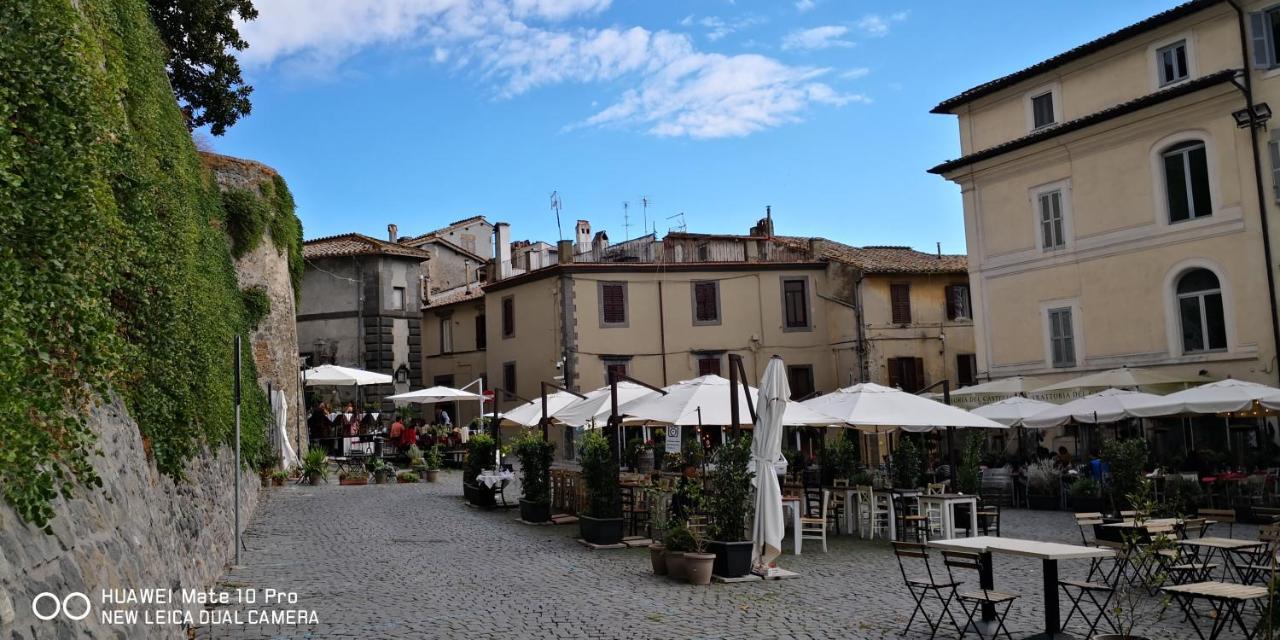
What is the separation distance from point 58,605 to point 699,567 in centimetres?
663

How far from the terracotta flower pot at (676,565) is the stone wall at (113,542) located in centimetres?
450

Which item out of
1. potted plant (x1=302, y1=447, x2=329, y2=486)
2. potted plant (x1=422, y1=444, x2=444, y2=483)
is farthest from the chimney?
potted plant (x1=302, y1=447, x2=329, y2=486)

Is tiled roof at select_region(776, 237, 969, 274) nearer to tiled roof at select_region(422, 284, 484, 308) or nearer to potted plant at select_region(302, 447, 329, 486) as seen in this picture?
tiled roof at select_region(422, 284, 484, 308)

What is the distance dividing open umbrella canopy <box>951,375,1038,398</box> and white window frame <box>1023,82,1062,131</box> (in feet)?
21.4

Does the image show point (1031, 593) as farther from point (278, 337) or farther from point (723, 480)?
point (278, 337)

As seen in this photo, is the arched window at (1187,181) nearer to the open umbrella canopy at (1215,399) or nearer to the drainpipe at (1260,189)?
the drainpipe at (1260,189)

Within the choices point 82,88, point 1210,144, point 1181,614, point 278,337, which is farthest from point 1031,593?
point 278,337

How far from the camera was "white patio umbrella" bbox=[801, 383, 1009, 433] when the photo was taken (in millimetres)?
13391

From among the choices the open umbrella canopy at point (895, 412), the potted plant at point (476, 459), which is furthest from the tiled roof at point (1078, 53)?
the potted plant at point (476, 459)

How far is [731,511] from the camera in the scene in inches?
410

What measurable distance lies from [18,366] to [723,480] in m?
7.20

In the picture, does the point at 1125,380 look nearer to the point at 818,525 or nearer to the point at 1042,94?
the point at 1042,94

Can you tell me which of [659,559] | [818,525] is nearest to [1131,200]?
[818,525]

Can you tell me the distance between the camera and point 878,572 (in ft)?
35.7
